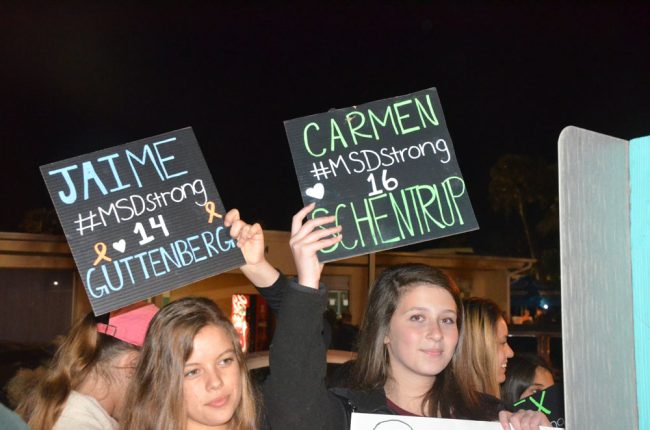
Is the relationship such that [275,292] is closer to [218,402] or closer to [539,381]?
[218,402]

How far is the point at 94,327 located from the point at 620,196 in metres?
2.48

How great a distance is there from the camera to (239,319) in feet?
48.4

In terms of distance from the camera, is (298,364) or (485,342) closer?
(298,364)

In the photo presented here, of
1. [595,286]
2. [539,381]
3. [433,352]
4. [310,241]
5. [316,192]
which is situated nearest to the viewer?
[595,286]

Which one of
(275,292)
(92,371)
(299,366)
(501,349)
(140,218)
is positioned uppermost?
(140,218)

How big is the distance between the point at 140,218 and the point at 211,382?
77 centimetres

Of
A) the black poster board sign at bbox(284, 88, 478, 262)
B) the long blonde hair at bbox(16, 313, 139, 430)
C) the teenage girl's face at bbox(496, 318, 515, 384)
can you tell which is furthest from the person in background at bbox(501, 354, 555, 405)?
the long blonde hair at bbox(16, 313, 139, 430)

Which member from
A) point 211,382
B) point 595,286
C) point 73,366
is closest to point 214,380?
point 211,382

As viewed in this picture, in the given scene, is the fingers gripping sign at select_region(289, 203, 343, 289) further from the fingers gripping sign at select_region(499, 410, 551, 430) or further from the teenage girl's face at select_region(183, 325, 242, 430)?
the fingers gripping sign at select_region(499, 410, 551, 430)

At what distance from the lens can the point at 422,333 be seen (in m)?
2.89

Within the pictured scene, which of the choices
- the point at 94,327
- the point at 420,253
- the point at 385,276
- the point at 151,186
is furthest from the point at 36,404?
the point at 420,253

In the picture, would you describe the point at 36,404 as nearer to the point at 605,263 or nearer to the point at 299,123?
the point at 299,123

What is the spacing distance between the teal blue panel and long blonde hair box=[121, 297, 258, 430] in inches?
57.4

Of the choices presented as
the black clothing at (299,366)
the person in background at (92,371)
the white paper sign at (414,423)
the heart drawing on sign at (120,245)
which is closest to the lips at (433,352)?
the white paper sign at (414,423)
